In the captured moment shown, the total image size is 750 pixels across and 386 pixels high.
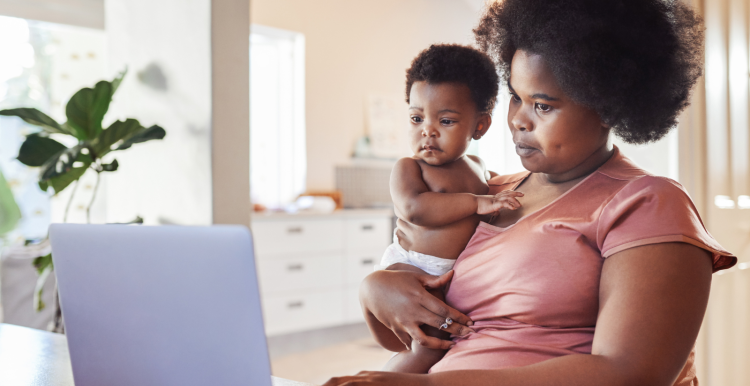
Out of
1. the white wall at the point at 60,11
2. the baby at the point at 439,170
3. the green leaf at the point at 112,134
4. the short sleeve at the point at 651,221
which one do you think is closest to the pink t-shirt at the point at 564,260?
the short sleeve at the point at 651,221

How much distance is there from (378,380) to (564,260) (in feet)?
1.11

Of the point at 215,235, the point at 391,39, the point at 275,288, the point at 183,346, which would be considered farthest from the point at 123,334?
the point at 391,39

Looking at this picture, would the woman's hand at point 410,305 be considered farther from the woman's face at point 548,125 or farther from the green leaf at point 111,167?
the green leaf at point 111,167

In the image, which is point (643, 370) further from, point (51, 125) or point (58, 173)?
point (51, 125)

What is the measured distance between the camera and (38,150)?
6.81 ft

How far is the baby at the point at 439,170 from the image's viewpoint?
108 centimetres

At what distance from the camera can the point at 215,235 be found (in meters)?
0.60

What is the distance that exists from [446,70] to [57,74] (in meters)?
3.78

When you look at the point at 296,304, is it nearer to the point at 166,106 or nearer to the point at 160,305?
the point at 166,106

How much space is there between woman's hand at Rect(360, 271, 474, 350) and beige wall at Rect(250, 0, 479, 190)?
378 cm

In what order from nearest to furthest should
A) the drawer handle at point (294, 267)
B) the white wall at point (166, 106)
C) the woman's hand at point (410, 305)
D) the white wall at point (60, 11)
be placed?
the woman's hand at point (410, 305), the white wall at point (166, 106), the white wall at point (60, 11), the drawer handle at point (294, 267)

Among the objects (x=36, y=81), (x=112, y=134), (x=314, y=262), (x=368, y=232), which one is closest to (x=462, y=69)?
(x=112, y=134)

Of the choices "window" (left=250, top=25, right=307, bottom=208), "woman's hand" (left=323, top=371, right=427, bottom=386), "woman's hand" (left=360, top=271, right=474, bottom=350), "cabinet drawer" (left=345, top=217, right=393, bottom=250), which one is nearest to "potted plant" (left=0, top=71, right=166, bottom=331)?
"woman's hand" (left=360, top=271, right=474, bottom=350)

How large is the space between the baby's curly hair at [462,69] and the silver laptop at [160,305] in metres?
0.67
